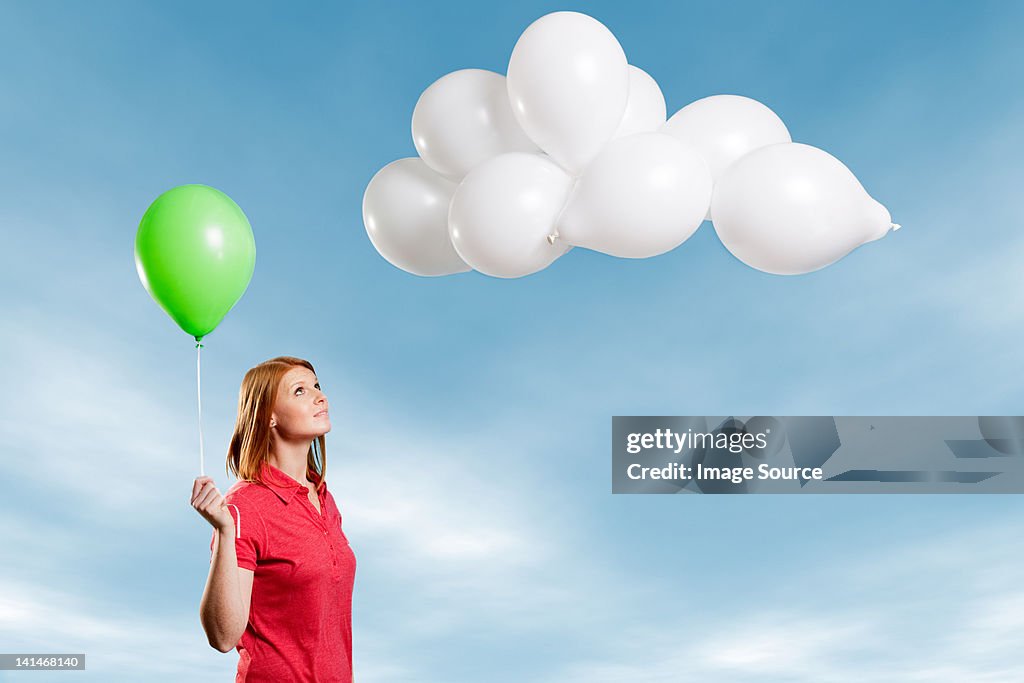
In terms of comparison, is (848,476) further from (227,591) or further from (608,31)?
(227,591)

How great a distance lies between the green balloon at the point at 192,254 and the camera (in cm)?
288

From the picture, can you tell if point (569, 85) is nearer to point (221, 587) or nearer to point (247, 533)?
point (247, 533)

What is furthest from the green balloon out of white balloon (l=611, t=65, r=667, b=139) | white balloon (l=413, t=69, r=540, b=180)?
white balloon (l=611, t=65, r=667, b=139)

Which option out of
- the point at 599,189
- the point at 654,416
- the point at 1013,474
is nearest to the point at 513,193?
the point at 599,189

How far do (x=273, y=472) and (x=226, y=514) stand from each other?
0.38 m

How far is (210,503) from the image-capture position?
253 cm

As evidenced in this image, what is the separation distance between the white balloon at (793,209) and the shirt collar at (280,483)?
1428 mm

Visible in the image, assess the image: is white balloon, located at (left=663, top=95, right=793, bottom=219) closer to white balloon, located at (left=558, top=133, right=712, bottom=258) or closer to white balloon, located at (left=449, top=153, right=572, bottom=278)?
white balloon, located at (left=558, top=133, right=712, bottom=258)

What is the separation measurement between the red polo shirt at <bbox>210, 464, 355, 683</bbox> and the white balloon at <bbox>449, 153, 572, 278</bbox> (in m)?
0.86

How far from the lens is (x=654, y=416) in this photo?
4.49 metres

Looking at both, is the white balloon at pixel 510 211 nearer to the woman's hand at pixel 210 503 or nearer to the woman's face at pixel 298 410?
the woman's face at pixel 298 410

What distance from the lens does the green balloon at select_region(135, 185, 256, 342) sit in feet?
9.45

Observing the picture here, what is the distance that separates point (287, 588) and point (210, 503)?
1.33ft

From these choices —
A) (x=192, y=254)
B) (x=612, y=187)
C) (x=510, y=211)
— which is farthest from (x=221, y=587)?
(x=612, y=187)
